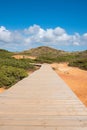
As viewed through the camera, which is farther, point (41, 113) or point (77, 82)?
point (77, 82)

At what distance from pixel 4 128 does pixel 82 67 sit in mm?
29667

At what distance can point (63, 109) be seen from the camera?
6535 millimetres

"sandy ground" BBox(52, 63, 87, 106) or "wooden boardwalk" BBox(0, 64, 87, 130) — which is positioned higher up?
"wooden boardwalk" BBox(0, 64, 87, 130)

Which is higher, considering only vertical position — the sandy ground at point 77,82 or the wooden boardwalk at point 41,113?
the wooden boardwalk at point 41,113

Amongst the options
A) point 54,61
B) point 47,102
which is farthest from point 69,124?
point 54,61

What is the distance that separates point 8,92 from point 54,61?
3859 centimetres

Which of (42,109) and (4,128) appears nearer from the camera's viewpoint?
(4,128)

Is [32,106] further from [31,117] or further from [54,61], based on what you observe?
[54,61]

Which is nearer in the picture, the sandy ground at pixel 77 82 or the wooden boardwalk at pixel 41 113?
the wooden boardwalk at pixel 41 113

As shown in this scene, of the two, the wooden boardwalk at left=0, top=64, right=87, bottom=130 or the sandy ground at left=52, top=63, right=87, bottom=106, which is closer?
the wooden boardwalk at left=0, top=64, right=87, bottom=130

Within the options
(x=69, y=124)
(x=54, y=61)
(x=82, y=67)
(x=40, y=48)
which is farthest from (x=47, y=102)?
(x=40, y=48)

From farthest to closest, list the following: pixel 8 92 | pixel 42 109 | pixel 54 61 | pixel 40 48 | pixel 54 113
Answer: pixel 40 48
pixel 54 61
pixel 8 92
pixel 42 109
pixel 54 113

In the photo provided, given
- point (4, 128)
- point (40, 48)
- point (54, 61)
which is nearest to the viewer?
point (4, 128)

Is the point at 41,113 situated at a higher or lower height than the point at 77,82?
higher
